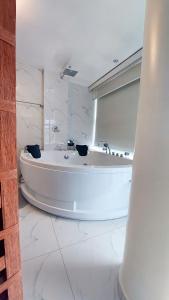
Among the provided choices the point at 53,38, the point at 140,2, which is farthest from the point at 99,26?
the point at 53,38

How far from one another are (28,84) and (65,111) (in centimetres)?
90

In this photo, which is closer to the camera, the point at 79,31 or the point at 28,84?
the point at 79,31

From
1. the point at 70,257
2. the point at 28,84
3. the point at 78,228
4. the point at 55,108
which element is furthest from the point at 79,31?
the point at 70,257

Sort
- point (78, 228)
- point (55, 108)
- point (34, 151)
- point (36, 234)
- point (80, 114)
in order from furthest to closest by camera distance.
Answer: point (80, 114) → point (55, 108) → point (34, 151) → point (78, 228) → point (36, 234)

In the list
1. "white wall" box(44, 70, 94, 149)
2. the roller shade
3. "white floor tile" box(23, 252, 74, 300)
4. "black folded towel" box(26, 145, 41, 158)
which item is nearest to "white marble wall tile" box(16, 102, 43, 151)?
"white wall" box(44, 70, 94, 149)

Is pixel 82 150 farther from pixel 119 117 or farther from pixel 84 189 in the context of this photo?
pixel 84 189

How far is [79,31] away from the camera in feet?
6.27

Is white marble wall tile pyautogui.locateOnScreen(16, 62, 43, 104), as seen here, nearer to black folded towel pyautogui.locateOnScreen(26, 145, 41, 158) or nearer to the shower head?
the shower head

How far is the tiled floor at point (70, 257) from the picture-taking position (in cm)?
107

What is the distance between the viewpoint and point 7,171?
0.52m

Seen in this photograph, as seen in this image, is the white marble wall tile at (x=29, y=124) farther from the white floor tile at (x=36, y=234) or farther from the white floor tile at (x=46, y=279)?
the white floor tile at (x=46, y=279)

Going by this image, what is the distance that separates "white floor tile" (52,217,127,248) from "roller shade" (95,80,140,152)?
1.39 meters

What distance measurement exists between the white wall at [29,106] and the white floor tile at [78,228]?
1.80 metres

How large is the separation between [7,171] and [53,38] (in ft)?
7.12
